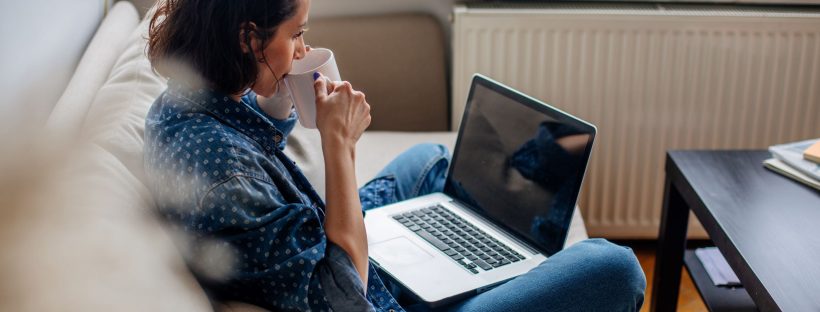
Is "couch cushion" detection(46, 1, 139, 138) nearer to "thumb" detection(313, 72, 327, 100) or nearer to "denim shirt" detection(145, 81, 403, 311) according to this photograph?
"denim shirt" detection(145, 81, 403, 311)

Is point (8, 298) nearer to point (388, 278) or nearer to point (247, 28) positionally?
point (247, 28)

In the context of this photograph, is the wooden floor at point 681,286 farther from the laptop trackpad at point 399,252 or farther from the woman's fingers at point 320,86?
the woman's fingers at point 320,86

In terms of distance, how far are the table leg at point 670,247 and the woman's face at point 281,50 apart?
914 millimetres

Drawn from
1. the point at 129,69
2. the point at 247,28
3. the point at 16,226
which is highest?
the point at 16,226

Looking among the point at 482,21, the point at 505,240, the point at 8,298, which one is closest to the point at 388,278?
the point at 505,240

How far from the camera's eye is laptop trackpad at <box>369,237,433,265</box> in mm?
1299

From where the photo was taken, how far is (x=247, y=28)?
1018mm

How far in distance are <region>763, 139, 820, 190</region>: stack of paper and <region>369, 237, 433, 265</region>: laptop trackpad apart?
72cm

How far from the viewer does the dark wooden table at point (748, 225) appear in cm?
117

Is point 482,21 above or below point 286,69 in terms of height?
below

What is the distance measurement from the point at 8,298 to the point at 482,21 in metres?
1.89

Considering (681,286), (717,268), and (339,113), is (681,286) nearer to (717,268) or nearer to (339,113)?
(717,268)

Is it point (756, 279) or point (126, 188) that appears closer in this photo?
point (126, 188)

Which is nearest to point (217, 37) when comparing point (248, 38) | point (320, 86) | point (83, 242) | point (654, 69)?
point (248, 38)
